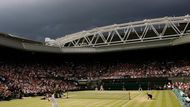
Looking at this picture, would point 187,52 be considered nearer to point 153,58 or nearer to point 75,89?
point 153,58

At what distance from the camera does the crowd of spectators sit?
6228cm

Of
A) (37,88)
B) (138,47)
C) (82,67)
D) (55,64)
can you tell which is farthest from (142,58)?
(37,88)

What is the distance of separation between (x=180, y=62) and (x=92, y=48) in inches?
833

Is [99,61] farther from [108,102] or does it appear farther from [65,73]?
[108,102]

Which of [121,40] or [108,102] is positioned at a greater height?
[121,40]

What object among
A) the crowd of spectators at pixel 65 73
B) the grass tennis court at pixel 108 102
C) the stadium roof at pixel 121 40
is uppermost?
the stadium roof at pixel 121 40

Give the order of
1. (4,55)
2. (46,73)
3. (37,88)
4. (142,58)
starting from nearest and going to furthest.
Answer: (37,88), (4,55), (46,73), (142,58)

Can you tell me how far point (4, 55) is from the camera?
237ft

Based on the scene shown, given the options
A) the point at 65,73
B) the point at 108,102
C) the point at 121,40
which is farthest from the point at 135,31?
the point at 108,102

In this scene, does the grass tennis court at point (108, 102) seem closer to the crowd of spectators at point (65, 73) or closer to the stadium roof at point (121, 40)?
the crowd of spectators at point (65, 73)

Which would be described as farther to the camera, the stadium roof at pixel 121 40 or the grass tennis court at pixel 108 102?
the stadium roof at pixel 121 40

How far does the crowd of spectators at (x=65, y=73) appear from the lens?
2452 inches

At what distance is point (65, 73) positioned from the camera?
83.8 meters

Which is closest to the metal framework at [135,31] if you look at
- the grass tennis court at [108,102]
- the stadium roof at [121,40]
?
the stadium roof at [121,40]
